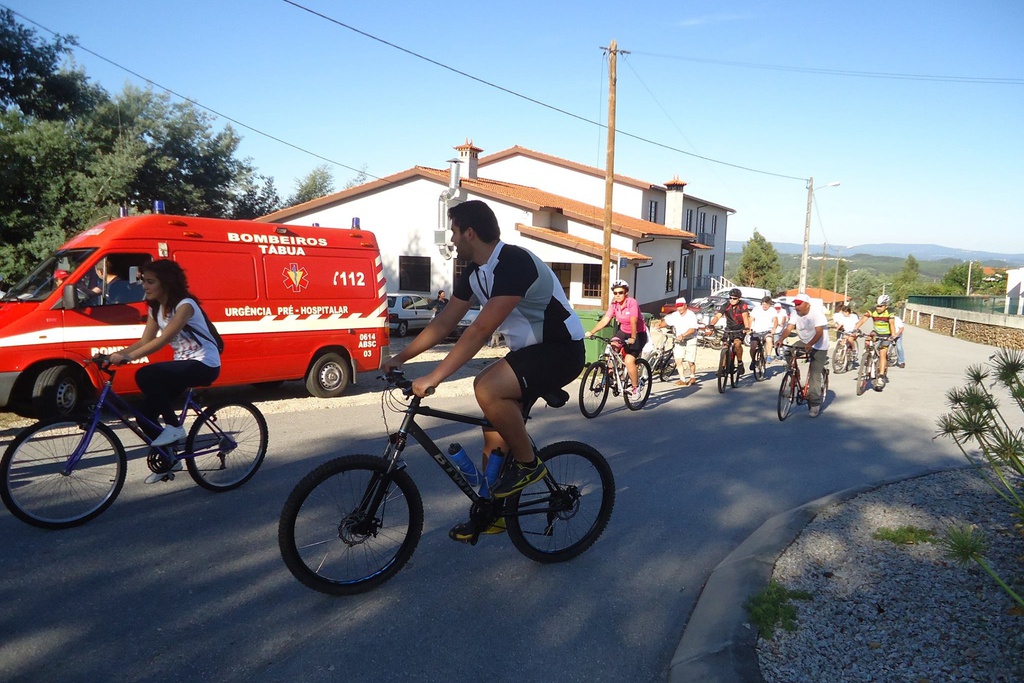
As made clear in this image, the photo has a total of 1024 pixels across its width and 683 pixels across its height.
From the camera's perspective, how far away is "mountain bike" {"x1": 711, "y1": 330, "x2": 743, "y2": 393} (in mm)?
12898

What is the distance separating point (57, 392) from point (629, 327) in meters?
7.40

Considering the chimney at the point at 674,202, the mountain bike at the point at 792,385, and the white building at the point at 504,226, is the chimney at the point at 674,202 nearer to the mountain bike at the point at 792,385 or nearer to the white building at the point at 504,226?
the white building at the point at 504,226

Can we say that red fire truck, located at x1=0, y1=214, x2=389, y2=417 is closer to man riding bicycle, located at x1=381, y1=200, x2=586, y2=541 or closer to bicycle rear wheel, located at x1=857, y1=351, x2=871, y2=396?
man riding bicycle, located at x1=381, y1=200, x2=586, y2=541

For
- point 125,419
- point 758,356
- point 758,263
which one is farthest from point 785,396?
point 758,263

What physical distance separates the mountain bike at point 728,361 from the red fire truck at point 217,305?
5.88 metres

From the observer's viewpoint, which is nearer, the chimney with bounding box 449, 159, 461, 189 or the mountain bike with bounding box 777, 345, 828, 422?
the mountain bike with bounding box 777, 345, 828, 422

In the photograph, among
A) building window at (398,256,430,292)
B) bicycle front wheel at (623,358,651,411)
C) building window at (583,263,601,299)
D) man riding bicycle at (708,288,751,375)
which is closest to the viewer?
bicycle front wheel at (623,358,651,411)

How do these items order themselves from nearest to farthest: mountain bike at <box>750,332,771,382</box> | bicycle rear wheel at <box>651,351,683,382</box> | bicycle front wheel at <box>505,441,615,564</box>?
bicycle front wheel at <box>505,441,615,564</box>
bicycle rear wheel at <box>651,351,683,382</box>
mountain bike at <box>750,332,771,382</box>

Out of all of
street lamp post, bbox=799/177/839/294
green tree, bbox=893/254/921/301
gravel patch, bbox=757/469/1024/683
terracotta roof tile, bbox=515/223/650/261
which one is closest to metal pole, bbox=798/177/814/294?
street lamp post, bbox=799/177/839/294

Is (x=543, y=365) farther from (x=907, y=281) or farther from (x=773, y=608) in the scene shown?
(x=907, y=281)

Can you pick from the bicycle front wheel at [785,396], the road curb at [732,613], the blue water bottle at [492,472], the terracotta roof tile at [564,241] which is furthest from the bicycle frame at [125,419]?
the terracotta roof tile at [564,241]

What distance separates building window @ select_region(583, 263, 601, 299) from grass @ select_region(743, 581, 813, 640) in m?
26.6

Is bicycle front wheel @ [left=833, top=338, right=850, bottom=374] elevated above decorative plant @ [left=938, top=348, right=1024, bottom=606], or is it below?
below

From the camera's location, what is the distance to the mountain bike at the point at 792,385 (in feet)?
34.0
